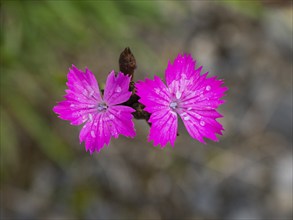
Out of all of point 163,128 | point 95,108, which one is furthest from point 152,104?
point 95,108

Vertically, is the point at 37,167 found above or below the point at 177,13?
below

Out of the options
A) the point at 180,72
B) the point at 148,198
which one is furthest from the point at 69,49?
the point at 180,72

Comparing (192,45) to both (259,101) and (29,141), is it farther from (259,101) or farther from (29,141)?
(29,141)

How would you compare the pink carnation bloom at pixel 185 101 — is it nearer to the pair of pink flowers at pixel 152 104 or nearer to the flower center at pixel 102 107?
the pair of pink flowers at pixel 152 104

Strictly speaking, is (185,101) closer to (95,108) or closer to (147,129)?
(95,108)

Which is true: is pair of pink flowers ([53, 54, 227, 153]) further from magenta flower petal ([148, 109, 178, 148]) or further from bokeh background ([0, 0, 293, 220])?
bokeh background ([0, 0, 293, 220])

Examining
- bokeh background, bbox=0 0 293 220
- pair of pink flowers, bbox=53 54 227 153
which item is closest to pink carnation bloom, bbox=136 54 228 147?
pair of pink flowers, bbox=53 54 227 153
